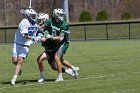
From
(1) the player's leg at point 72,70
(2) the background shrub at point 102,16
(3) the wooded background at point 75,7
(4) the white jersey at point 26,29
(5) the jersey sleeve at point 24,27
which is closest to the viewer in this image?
(5) the jersey sleeve at point 24,27

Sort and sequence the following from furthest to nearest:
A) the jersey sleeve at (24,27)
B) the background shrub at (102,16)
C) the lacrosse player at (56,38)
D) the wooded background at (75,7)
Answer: the background shrub at (102,16) → the wooded background at (75,7) → the lacrosse player at (56,38) → the jersey sleeve at (24,27)

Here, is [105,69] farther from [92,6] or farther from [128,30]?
[92,6]

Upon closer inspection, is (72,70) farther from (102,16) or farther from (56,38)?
(102,16)

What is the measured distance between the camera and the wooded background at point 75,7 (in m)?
65.2

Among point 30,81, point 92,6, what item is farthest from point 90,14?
point 30,81

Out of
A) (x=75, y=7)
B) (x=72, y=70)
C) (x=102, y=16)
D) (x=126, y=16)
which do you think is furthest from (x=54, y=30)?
(x=75, y=7)

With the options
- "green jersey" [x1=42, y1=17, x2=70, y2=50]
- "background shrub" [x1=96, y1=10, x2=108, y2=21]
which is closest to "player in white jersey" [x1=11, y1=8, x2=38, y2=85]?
"green jersey" [x1=42, y1=17, x2=70, y2=50]

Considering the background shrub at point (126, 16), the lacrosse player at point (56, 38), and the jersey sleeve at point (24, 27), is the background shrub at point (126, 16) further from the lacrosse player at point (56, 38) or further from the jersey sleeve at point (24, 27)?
the jersey sleeve at point (24, 27)

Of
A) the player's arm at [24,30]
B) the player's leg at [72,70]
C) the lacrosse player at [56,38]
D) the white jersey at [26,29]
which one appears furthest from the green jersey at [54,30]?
the player's leg at [72,70]

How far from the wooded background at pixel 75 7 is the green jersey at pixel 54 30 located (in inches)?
1964

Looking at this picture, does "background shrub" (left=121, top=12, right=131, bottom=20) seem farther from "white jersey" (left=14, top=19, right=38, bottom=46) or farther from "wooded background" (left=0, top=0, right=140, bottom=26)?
"white jersey" (left=14, top=19, right=38, bottom=46)

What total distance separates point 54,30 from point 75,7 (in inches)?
2146

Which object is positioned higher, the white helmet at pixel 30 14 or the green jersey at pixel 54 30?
the white helmet at pixel 30 14

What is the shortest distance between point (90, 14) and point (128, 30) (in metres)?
17.9
